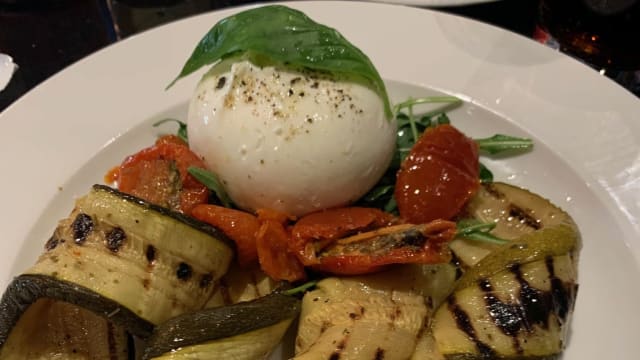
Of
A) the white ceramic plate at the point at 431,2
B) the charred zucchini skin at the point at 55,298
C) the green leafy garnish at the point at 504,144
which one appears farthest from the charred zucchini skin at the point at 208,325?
the white ceramic plate at the point at 431,2

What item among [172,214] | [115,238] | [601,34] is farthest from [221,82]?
[601,34]

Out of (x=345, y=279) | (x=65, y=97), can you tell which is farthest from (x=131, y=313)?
(x=65, y=97)

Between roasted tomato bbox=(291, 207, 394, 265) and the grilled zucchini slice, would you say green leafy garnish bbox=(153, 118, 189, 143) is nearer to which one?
roasted tomato bbox=(291, 207, 394, 265)

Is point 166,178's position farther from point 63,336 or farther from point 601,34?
point 601,34

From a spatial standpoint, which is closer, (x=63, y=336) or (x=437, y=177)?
(x=63, y=336)

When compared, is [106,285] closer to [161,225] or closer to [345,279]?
[161,225]

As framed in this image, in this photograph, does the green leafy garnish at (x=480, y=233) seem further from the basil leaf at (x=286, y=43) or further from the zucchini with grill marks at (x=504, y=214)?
the basil leaf at (x=286, y=43)
